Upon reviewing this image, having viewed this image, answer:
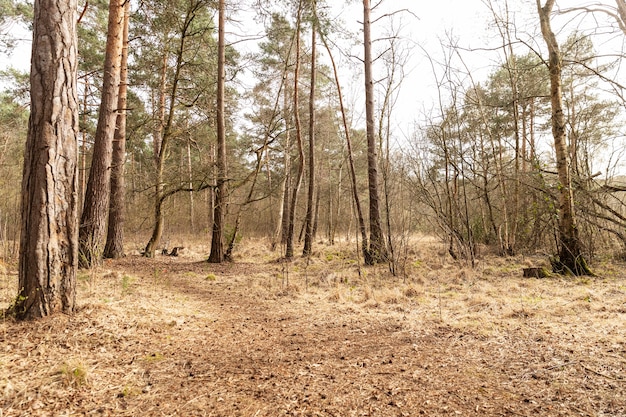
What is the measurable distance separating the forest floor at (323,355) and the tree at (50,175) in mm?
332

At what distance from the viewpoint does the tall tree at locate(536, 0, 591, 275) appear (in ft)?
21.3

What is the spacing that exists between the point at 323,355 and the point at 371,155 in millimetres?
6239

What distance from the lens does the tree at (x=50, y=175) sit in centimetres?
311

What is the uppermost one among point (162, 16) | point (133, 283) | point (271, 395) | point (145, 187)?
point (162, 16)

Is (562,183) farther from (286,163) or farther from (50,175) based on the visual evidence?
(286,163)

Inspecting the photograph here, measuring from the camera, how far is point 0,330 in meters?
2.88

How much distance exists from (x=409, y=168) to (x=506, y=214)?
3657 millimetres

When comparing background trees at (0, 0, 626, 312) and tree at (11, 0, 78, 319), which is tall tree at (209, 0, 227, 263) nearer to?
background trees at (0, 0, 626, 312)

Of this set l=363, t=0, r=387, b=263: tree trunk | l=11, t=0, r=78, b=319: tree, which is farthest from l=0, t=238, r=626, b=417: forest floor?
l=363, t=0, r=387, b=263: tree trunk

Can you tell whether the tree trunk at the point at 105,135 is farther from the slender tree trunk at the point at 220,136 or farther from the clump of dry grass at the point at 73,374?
the clump of dry grass at the point at 73,374

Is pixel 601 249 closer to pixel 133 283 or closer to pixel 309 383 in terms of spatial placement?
pixel 309 383

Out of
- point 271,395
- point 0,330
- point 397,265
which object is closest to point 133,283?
point 0,330

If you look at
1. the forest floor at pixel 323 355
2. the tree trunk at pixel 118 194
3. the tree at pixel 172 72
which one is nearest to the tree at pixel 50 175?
the forest floor at pixel 323 355

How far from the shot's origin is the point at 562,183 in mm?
6598
